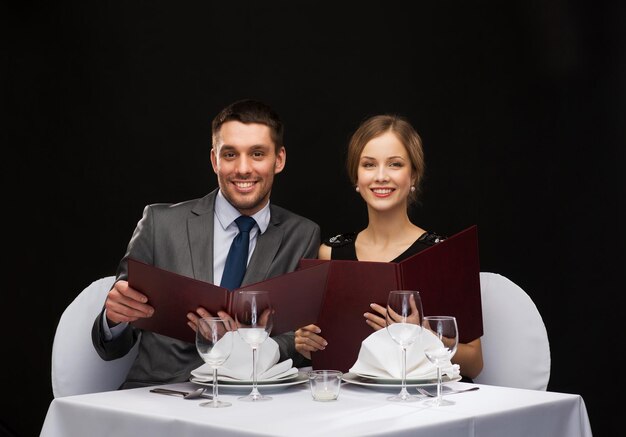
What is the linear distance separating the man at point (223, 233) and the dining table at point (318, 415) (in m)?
0.49

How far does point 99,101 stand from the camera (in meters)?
4.36

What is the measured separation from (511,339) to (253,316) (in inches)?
40.4

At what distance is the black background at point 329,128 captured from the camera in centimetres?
340

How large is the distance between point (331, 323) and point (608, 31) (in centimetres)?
189

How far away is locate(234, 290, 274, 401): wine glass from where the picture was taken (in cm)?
179

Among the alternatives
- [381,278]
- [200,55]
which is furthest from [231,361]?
[200,55]

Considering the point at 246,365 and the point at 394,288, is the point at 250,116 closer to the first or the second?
the point at 394,288

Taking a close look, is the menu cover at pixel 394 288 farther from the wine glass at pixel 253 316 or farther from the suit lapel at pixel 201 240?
the suit lapel at pixel 201 240

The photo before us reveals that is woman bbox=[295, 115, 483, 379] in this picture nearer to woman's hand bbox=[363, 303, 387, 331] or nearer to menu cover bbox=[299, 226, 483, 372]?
menu cover bbox=[299, 226, 483, 372]

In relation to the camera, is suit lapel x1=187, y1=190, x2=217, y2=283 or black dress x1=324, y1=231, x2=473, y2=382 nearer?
suit lapel x1=187, y1=190, x2=217, y2=283

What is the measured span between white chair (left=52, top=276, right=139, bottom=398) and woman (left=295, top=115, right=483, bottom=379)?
0.76 metres

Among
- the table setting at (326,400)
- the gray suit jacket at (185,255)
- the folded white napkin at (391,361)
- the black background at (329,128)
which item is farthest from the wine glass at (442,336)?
the black background at (329,128)

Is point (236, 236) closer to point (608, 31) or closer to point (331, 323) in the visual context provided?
point (331, 323)

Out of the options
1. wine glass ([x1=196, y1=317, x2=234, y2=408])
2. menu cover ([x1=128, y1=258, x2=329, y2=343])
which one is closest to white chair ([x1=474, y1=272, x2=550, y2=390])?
menu cover ([x1=128, y1=258, x2=329, y2=343])
